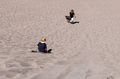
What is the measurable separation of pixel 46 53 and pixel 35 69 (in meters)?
2.77

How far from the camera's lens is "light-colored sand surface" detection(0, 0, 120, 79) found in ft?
30.4

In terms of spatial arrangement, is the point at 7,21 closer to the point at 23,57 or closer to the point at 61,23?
the point at 61,23

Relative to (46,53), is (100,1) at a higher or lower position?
higher

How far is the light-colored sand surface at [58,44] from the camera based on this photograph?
9.27 meters

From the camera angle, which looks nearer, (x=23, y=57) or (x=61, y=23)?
(x=23, y=57)

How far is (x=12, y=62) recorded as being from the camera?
967cm

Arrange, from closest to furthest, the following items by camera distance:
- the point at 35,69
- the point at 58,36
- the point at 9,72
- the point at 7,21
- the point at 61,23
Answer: the point at 9,72, the point at 35,69, the point at 58,36, the point at 7,21, the point at 61,23

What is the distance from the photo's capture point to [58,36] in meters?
16.6

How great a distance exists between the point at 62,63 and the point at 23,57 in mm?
1200

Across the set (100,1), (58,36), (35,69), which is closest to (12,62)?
(35,69)

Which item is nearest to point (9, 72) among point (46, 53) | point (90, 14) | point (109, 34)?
point (46, 53)

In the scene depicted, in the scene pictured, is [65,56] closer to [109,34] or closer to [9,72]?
[9,72]

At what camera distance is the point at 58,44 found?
14391mm

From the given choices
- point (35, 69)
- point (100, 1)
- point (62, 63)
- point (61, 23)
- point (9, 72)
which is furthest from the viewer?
point (100, 1)
